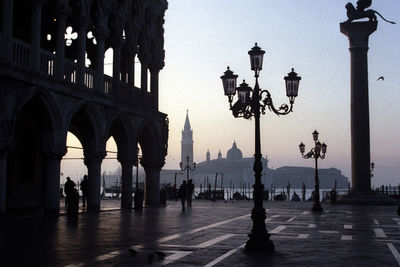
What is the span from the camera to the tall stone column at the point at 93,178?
27328mm

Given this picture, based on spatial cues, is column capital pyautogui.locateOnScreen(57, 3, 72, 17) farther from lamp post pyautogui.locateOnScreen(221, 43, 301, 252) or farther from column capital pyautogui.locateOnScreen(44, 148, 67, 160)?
lamp post pyautogui.locateOnScreen(221, 43, 301, 252)

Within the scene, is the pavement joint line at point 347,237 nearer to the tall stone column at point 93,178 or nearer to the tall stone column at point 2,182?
the tall stone column at point 2,182

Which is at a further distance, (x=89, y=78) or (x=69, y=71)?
(x=89, y=78)

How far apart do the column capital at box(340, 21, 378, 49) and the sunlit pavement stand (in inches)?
883

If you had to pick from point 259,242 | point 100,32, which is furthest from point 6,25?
point 259,242

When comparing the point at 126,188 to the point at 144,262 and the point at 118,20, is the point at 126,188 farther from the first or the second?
the point at 144,262

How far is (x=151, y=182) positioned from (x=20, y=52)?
14.1m

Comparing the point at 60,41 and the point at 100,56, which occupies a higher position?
the point at 100,56

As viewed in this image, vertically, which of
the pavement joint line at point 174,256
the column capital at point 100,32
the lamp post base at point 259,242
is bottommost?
the pavement joint line at point 174,256

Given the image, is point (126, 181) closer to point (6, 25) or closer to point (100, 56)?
point (100, 56)

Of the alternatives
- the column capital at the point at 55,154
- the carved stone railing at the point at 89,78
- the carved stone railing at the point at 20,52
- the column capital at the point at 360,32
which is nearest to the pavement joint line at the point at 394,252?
the column capital at the point at 55,154

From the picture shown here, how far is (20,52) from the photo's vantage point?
22.3m

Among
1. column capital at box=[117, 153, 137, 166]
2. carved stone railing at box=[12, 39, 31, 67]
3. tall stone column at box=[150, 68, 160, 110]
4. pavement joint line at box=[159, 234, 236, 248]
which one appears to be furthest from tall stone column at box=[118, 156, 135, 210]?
pavement joint line at box=[159, 234, 236, 248]

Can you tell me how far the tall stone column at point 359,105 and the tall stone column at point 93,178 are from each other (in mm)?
19909
